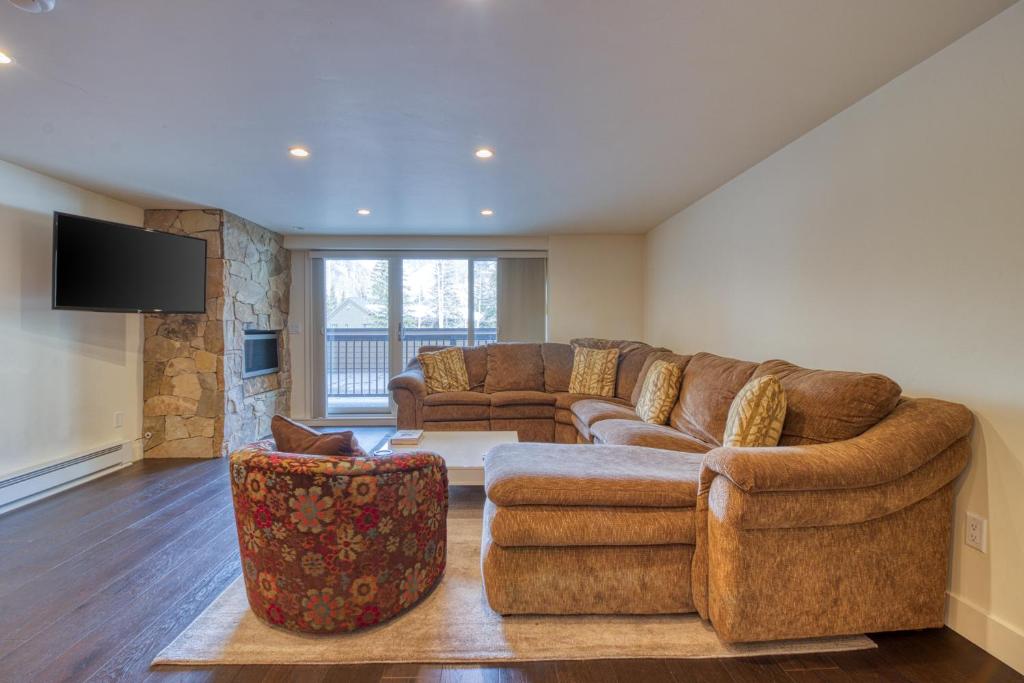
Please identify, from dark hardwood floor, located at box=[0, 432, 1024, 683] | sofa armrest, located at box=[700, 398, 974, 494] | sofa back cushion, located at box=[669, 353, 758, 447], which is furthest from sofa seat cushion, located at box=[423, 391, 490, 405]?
sofa armrest, located at box=[700, 398, 974, 494]

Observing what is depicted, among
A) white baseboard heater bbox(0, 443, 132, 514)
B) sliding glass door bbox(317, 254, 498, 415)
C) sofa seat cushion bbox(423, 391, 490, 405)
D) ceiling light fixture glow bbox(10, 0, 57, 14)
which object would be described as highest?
ceiling light fixture glow bbox(10, 0, 57, 14)

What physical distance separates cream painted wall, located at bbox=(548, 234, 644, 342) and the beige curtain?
15 cm

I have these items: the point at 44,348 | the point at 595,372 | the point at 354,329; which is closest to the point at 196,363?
the point at 44,348

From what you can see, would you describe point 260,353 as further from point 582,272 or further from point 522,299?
point 582,272

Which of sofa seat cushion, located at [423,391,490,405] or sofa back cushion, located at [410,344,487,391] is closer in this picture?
sofa seat cushion, located at [423,391,490,405]

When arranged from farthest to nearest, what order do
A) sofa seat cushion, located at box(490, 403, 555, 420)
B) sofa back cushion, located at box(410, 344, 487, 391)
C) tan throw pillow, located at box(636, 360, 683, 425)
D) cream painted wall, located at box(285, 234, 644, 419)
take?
cream painted wall, located at box(285, 234, 644, 419) < sofa back cushion, located at box(410, 344, 487, 391) < sofa seat cushion, located at box(490, 403, 555, 420) < tan throw pillow, located at box(636, 360, 683, 425)

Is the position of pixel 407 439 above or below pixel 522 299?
below

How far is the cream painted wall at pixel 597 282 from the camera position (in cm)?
512

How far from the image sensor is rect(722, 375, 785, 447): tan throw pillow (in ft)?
6.20

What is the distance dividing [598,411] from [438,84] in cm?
239

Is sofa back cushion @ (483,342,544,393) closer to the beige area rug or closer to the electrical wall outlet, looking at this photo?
the beige area rug

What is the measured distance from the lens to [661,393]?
3.06 metres

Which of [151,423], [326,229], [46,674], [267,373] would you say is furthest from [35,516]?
[326,229]

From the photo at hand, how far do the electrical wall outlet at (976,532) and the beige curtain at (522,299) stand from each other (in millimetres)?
3946
